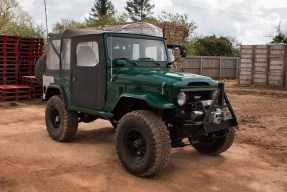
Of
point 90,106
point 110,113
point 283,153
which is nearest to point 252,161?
point 283,153

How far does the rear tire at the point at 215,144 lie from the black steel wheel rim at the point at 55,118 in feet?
9.42

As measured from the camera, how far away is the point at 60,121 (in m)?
7.12

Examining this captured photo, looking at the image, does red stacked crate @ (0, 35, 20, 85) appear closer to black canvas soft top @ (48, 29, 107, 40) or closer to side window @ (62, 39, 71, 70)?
black canvas soft top @ (48, 29, 107, 40)

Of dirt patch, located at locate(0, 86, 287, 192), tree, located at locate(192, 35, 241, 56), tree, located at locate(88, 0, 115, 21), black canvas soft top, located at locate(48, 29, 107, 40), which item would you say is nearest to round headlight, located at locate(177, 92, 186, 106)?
dirt patch, located at locate(0, 86, 287, 192)

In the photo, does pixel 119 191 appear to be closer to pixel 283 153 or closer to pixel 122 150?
pixel 122 150

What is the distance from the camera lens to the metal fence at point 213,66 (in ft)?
82.9

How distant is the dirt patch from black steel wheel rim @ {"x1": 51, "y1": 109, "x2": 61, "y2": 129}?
36cm

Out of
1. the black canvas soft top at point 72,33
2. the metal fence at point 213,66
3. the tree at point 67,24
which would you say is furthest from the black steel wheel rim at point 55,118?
the tree at point 67,24

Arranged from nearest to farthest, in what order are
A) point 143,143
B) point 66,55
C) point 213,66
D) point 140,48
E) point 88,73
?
point 143,143
point 88,73
point 140,48
point 66,55
point 213,66

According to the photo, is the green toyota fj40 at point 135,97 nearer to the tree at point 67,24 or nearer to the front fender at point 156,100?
the front fender at point 156,100

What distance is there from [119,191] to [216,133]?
2041 millimetres

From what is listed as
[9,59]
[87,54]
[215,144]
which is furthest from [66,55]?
[9,59]

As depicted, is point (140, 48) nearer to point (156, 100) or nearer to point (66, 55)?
point (66, 55)

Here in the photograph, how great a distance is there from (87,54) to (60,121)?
1.61 meters
